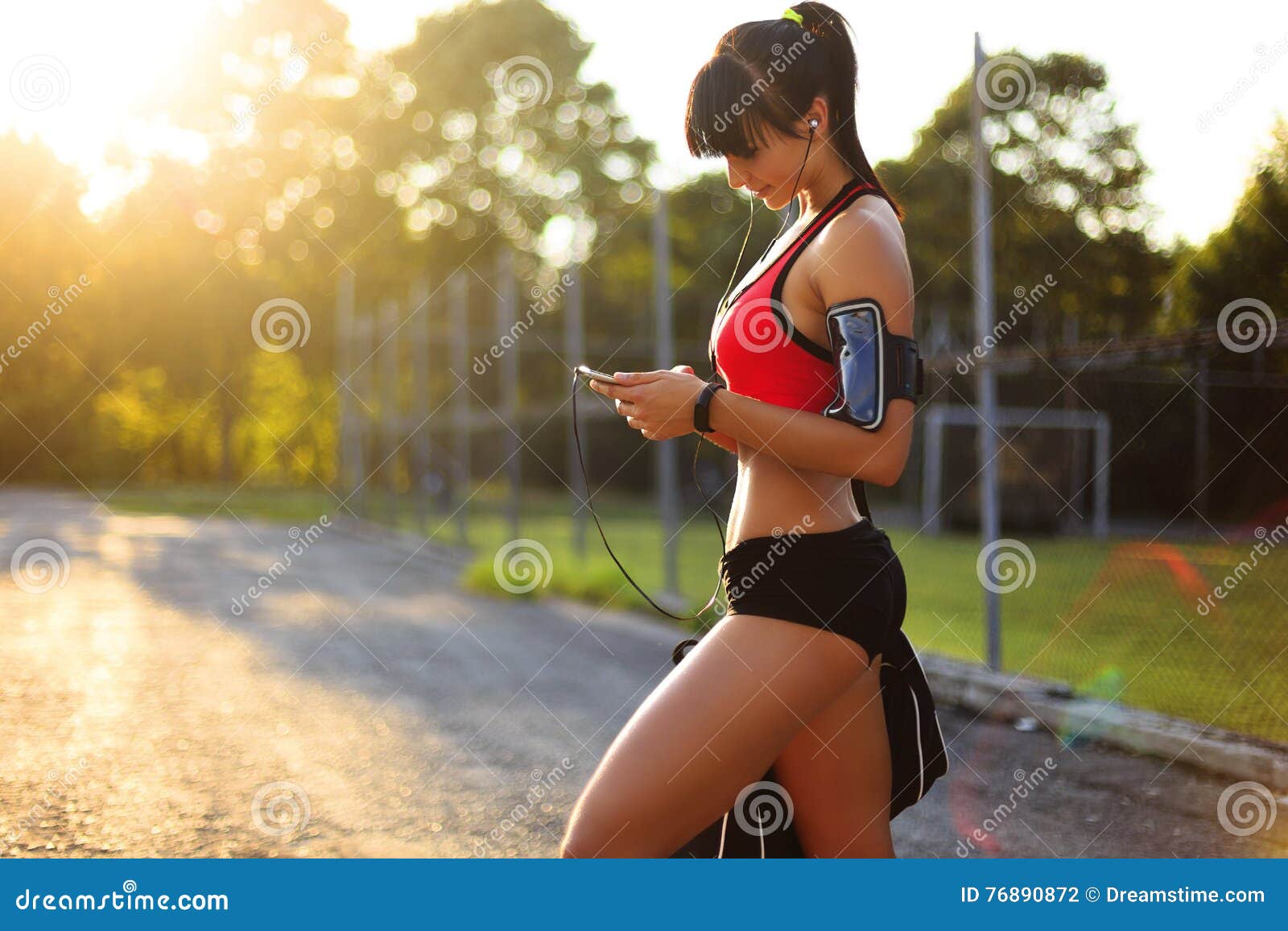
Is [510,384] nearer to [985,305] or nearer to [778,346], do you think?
[985,305]

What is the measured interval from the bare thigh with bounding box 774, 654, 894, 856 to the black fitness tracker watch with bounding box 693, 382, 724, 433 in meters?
0.46

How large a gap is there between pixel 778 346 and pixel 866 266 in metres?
0.19

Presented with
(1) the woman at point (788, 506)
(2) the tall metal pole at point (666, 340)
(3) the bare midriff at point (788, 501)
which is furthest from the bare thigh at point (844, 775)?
(2) the tall metal pole at point (666, 340)

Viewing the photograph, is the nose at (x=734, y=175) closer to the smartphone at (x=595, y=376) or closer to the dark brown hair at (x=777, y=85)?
the dark brown hair at (x=777, y=85)

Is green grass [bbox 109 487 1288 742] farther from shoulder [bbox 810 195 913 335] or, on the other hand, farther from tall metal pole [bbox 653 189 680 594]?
shoulder [bbox 810 195 913 335]

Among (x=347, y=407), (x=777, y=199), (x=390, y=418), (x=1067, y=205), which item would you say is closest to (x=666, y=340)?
(x=777, y=199)

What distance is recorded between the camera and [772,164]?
2.06 meters

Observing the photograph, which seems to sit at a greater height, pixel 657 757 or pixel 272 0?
pixel 272 0

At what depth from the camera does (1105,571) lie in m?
10.1

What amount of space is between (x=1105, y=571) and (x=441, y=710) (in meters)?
5.89

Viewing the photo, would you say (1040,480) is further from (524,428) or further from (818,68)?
(818,68)

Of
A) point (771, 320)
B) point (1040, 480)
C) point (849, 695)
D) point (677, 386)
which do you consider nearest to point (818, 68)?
point (771, 320)

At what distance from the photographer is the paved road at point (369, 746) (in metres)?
4.24

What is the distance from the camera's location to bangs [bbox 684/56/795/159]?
79.2 inches
